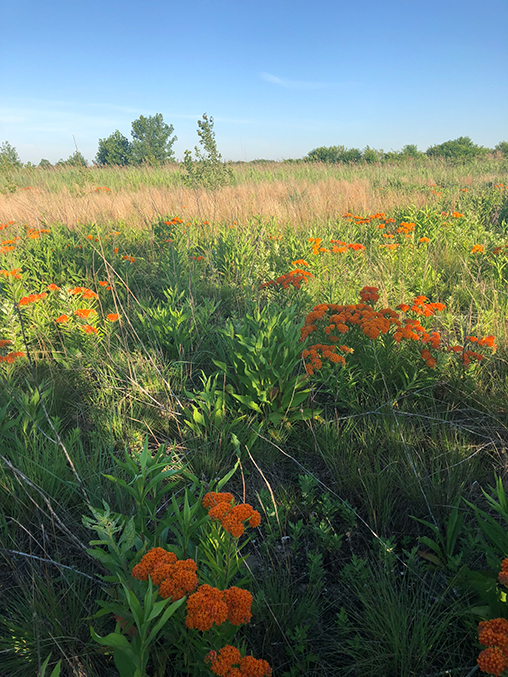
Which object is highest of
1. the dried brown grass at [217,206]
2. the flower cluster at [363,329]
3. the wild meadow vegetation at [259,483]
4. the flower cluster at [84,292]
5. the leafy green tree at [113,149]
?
the leafy green tree at [113,149]

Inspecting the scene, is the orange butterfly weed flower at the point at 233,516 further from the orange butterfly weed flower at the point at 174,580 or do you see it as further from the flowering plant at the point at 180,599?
the orange butterfly weed flower at the point at 174,580

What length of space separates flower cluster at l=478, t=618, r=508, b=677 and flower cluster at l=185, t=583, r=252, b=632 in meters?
0.54

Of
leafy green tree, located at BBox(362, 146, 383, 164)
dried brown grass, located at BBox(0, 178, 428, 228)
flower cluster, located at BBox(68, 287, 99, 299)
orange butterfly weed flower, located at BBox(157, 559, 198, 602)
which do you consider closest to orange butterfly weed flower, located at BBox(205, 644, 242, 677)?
orange butterfly weed flower, located at BBox(157, 559, 198, 602)

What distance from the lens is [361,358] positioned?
2.43 metres

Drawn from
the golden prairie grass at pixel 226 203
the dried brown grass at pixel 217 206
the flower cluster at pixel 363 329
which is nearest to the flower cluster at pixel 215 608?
the flower cluster at pixel 363 329

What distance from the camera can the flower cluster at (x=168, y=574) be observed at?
3.01ft

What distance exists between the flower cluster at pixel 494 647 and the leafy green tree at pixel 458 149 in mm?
21164

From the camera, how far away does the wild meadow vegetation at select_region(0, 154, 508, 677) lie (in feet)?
3.66

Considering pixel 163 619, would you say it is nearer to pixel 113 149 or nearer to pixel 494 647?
pixel 494 647

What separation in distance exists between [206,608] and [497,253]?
4.07 metres

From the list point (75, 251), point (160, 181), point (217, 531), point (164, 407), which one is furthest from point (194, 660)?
point (160, 181)

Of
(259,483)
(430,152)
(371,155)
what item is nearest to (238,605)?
(259,483)

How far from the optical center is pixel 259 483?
192 cm

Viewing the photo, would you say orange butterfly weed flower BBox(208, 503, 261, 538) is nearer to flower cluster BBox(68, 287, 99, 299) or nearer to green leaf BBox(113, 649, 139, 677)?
green leaf BBox(113, 649, 139, 677)
